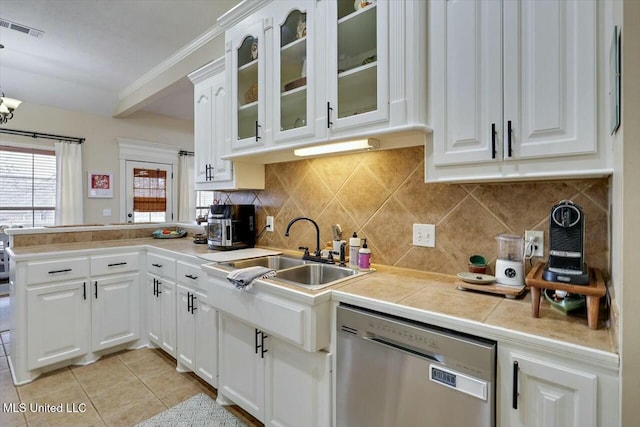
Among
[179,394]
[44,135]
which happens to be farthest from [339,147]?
[44,135]

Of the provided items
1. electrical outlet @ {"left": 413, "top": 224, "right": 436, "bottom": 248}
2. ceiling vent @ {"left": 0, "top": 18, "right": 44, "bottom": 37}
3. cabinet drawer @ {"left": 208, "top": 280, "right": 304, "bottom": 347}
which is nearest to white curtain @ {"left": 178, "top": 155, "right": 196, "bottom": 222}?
ceiling vent @ {"left": 0, "top": 18, "right": 44, "bottom": 37}

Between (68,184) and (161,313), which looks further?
(68,184)

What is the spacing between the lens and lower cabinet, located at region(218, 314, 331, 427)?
4.47 ft

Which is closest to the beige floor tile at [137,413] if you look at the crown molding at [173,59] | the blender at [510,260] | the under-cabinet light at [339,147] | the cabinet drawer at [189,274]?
the cabinet drawer at [189,274]

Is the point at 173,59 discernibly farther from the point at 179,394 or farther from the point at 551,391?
the point at 551,391

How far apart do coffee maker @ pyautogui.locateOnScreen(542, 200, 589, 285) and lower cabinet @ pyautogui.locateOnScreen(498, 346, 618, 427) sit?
10.7 inches

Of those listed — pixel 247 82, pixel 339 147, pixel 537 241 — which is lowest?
pixel 537 241

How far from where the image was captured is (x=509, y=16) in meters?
1.12

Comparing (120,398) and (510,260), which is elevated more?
(510,260)

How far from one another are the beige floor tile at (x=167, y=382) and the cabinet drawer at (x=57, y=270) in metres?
0.93

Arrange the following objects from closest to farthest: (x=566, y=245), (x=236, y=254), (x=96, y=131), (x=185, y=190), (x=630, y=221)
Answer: (x=630, y=221) < (x=566, y=245) < (x=236, y=254) < (x=96, y=131) < (x=185, y=190)

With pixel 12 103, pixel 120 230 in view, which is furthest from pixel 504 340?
pixel 12 103

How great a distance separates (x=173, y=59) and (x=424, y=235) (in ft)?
11.5

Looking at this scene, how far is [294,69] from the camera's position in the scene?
182cm
